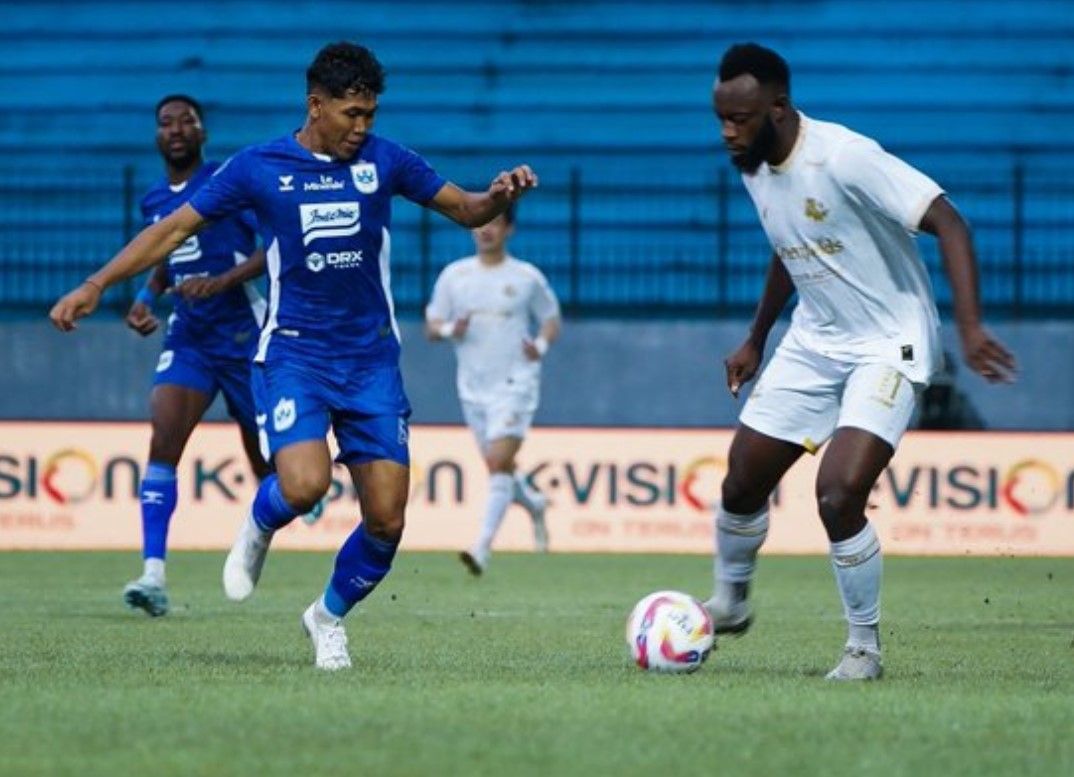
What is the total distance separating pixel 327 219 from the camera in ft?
27.9

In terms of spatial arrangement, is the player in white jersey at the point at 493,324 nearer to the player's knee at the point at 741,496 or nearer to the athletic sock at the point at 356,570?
the player's knee at the point at 741,496

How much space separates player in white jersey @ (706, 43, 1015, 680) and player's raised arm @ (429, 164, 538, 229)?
0.71 metres

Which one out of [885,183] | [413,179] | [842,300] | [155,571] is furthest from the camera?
[155,571]

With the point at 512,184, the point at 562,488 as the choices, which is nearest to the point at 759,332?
the point at 512,184

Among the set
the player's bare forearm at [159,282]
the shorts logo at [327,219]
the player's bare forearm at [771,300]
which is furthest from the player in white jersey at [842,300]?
the player's bare forearm at [159,282]

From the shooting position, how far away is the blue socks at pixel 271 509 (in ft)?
28.9

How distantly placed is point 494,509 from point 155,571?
4849mm

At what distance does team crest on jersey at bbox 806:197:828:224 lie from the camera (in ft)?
26.8

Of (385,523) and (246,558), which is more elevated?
(385,523)

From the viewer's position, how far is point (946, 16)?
78.9ft

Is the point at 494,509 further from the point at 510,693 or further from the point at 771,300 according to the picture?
the point at 510,693

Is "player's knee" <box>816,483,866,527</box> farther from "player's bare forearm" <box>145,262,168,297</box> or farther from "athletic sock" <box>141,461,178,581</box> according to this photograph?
"player's bare forearm" <box>145,262,168,297</box>

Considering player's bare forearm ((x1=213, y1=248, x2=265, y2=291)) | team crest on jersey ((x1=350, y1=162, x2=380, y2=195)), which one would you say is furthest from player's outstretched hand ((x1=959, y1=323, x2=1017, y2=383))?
player's bare forearm ((x1=213, y1=248, x2=265, y2=291))

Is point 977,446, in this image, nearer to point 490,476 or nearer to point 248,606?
point 490,476
